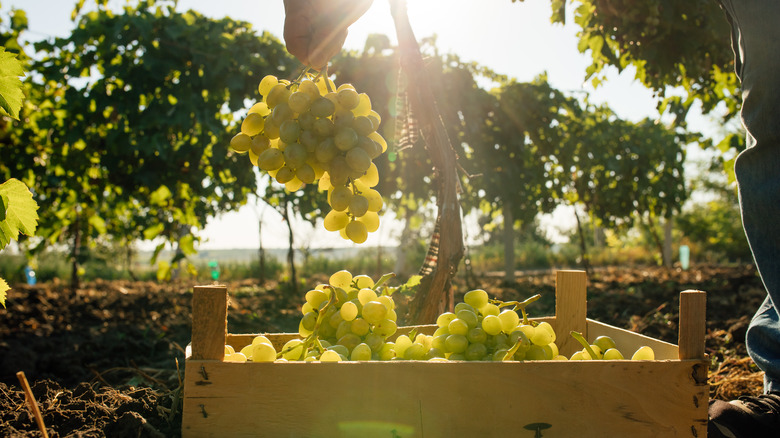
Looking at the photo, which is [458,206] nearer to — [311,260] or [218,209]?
[218,209]

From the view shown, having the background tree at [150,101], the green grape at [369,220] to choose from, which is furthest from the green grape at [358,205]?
the background tree at [150,101]

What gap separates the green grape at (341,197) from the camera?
49.8 inches

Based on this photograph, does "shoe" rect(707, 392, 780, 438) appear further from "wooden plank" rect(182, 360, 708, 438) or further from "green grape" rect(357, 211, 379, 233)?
"green grape" rect(357, 211, 379, 233)

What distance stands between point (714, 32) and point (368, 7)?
10.4 ft

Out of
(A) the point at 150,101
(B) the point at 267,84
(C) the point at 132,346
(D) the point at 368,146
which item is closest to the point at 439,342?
(D) the point at 368,146

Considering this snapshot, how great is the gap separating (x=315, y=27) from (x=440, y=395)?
0.93m

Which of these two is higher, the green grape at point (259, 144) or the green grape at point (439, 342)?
the green grape at point (259, 144)

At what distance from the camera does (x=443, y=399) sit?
1065 mm

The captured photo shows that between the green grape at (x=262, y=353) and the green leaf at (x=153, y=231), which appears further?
the green leaf at (x=153, y=231)

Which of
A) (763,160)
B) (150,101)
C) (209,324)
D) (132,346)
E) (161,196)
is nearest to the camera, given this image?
(209,324)

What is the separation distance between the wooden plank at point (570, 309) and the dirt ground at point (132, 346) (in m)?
0.79

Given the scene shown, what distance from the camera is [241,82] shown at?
5.01 metres

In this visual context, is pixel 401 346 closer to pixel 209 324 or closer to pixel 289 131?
pixel 209 324

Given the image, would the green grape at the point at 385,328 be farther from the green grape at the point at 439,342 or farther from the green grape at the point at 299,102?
the green grape at the point at 299,102
